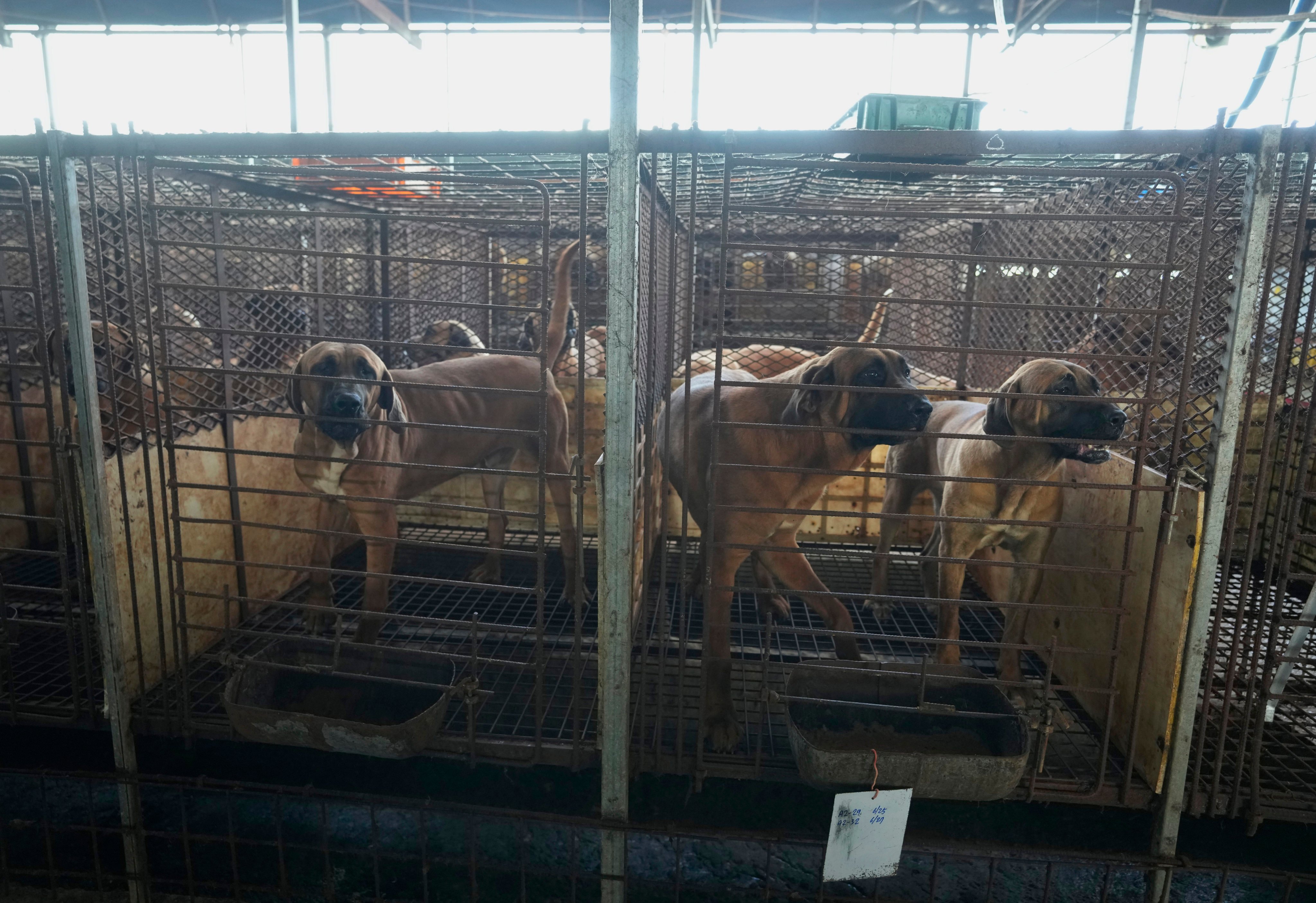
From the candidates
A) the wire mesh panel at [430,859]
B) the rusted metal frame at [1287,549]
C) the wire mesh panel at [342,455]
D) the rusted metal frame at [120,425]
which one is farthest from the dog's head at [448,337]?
the rusted metal frame at [1287,549]

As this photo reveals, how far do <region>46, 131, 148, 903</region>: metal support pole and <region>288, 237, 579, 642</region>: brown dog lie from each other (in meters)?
0.65

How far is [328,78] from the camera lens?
19.2 feet

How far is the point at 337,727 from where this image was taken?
2.38 metres

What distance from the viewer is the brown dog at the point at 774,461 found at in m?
2.67

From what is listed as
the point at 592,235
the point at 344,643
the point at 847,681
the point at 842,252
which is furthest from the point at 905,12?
the point at 344,643

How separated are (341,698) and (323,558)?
1.04 metres

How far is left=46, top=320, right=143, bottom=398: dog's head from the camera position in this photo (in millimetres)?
2559

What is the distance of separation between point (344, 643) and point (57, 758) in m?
1.44

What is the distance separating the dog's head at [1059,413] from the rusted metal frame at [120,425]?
10.0ft

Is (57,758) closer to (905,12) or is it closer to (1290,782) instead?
(1290,782)

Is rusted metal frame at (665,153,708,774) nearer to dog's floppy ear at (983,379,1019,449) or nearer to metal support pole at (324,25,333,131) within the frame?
dog's floppy ear at (983,379,1019,449)

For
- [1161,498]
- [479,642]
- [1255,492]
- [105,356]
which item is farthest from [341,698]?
[1255,492]

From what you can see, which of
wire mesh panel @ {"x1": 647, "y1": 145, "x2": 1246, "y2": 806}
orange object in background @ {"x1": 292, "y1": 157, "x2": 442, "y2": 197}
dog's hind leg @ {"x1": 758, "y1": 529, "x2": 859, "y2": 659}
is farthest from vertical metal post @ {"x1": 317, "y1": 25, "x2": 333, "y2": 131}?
dog's hind leg @ {"x1": 758, "y1": 529, "x2": 859, "y2": 659}

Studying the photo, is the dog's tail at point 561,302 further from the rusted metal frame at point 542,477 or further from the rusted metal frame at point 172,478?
the rusted metal frame at point 172,478
